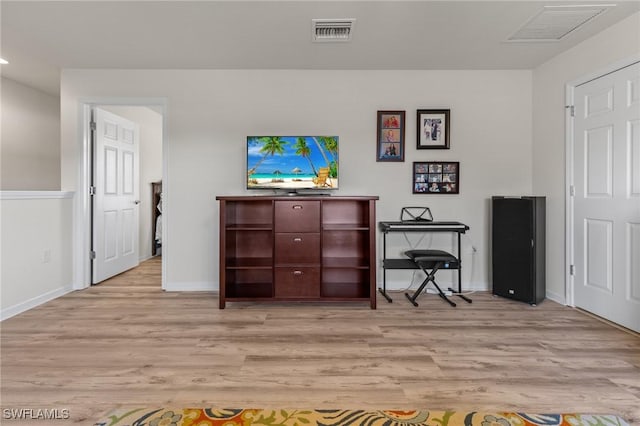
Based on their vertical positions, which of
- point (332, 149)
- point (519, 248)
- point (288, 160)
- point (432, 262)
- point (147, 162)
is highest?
point (147, 162)

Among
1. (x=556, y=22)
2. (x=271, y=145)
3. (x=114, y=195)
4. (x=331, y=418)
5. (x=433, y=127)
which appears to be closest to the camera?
(x=331, y=418)

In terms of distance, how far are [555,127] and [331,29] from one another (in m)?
2.42

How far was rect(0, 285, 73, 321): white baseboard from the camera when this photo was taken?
9.51 feet

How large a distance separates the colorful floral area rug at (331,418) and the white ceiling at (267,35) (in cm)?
261

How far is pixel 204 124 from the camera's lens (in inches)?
149

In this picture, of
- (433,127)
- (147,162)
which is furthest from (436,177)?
(147,162)

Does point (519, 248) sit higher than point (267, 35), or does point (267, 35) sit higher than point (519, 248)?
point (267, 35)

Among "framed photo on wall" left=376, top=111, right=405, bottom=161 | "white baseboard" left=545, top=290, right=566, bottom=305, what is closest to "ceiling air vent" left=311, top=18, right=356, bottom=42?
"framed photo on wall" left=376, top=111, right=405, bottom=161

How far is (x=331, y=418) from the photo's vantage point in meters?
1.58

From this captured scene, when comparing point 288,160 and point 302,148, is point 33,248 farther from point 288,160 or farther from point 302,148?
point 302,148

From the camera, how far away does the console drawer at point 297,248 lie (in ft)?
10.6

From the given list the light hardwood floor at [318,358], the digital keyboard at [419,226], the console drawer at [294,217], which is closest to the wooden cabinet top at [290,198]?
the console drawer at [294,217]

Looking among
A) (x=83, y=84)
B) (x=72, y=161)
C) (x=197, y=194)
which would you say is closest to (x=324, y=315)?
(x=197, y=194)

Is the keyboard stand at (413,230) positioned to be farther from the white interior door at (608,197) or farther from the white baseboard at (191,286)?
the white baseboard at (191,286)
